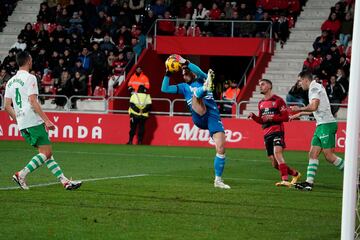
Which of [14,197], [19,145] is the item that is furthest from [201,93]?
[19,145]

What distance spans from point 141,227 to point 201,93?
16.2ft

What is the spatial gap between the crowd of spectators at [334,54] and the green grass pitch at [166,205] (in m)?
8.14

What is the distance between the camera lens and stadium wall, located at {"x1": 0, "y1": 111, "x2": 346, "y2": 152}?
2717cm

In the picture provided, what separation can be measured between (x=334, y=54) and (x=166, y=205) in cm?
1852

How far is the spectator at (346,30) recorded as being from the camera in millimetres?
30500

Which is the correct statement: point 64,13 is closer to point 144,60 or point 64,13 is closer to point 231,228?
point 144,60

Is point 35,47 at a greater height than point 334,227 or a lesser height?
greater

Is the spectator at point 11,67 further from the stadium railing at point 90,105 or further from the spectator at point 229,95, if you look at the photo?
the spectator at point 229,95

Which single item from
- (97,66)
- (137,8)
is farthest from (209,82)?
(137,8)

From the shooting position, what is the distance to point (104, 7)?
35094 millimetres

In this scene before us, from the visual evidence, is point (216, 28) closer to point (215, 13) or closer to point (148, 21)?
point (215, 13)

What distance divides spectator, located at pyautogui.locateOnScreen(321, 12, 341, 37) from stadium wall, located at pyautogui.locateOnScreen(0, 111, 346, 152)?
214 inches

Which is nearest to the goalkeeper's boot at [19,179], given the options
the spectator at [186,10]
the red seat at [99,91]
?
the red seat at [99,91]

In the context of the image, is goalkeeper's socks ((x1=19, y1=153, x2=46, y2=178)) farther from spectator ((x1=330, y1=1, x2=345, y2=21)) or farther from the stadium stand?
spectator ((x1=330, y1=1, x2=345, y2=21))
